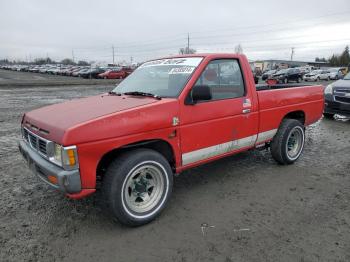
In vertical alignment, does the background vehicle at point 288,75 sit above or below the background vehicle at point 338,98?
above

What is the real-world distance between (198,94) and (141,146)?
0.92 metres

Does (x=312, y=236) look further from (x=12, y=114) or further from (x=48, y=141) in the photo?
(x=12, y=114)

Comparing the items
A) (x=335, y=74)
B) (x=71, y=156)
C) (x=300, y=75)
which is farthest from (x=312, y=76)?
(x=71, y=156)

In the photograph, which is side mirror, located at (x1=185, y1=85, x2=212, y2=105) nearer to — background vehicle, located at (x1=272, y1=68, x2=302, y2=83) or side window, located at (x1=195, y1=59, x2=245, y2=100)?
side window, located at (x1=195, y1=59, x2=245, y2=100)

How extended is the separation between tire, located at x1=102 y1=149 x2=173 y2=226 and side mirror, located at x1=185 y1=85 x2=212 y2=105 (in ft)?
2.55

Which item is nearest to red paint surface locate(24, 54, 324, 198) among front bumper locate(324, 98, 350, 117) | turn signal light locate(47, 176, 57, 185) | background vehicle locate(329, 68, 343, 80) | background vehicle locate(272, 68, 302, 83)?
turn signal light locate(47, 176, 57, 185)

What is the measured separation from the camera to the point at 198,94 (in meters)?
3.55

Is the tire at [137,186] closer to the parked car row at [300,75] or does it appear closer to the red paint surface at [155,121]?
the red paint surface at [155,121]

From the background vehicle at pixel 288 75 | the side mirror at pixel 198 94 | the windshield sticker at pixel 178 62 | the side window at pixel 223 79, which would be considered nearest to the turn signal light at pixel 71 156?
the side mirror at pixel 198 94

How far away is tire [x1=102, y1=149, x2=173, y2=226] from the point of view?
3.11 metres

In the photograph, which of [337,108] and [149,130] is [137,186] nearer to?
[149,130]

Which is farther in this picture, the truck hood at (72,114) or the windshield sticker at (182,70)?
the windshield sticker at (182,70)

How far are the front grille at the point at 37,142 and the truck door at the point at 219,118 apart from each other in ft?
5.04

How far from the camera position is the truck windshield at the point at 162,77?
12.4 ft
